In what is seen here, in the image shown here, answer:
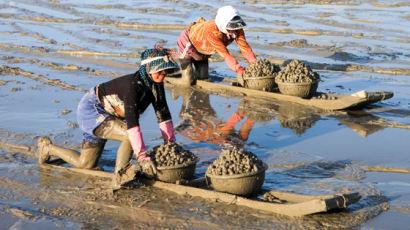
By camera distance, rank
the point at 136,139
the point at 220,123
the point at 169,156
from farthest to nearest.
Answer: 1. the point at 220,123
2. the point at 169,156
3. the point at 136,139

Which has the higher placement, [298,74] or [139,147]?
[298,74]

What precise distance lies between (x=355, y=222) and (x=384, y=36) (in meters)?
11.3

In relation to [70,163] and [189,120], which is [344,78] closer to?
[189,120]

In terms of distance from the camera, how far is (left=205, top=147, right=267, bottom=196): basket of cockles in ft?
17.1

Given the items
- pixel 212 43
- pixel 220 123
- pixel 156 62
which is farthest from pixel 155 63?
pixel 212 43

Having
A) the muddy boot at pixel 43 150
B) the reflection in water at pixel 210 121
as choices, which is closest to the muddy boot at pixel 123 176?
the muddy boot at pixel 43 150

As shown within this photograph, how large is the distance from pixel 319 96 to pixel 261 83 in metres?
0.97

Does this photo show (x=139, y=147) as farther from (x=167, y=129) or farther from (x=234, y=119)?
(x=234, y=119)

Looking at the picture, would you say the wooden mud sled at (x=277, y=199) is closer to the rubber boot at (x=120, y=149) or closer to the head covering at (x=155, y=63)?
the rubber boot at (x=120, y=149)

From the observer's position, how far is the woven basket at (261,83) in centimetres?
932

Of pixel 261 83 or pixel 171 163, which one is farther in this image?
pixel 261 83

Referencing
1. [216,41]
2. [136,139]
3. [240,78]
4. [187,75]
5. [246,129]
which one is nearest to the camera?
[136,139]

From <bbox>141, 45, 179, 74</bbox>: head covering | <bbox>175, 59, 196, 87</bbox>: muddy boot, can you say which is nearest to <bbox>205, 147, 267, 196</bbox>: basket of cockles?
<bbox>141, 45, 179, 74</bbox>: head covering

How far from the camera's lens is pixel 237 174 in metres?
5.20
